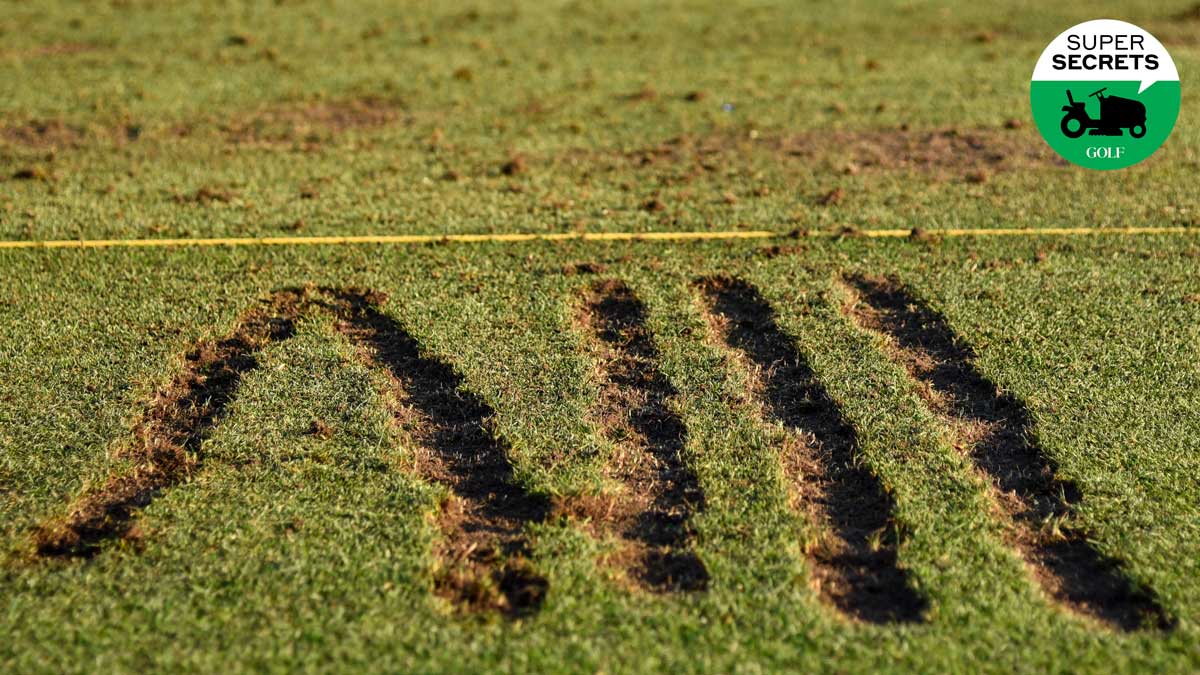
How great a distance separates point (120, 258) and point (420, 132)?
2163 millimetres

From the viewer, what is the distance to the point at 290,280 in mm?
4551

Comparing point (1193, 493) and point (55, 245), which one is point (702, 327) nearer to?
point (1193, 493)

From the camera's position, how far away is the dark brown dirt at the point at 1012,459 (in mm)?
2811

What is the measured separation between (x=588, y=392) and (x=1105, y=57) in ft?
17.6

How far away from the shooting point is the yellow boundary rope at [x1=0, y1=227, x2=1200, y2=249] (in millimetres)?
4855

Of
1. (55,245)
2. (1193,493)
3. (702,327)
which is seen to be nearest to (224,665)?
(702,327)

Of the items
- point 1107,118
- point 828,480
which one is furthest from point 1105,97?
point 828,480

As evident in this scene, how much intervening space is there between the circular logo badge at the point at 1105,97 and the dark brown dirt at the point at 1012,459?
2328 millimetres

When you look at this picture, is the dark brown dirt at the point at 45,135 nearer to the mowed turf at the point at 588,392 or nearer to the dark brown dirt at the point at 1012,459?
the mowed turf at the point at 588,392

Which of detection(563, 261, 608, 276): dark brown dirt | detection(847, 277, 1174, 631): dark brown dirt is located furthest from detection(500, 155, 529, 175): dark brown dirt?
detection(847, 277, 1174, 631): dark brown dirt

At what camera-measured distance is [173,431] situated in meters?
3.52

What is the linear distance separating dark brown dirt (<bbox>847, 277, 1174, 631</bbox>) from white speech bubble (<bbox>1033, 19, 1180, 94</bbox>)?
3566 millimetres

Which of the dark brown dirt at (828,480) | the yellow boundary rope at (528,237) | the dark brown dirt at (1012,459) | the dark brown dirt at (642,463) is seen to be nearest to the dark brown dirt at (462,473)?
the dark brown dirt at (642,463)

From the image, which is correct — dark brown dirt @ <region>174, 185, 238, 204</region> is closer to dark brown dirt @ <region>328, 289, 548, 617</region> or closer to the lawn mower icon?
dark brown dirt @ <region>328, 289, 548, 617</region>
